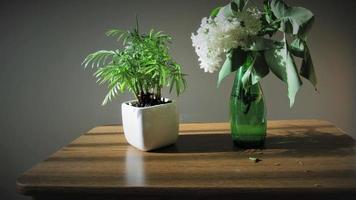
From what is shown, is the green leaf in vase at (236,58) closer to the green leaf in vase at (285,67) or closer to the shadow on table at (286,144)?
the green leaf in vase at (285,67)

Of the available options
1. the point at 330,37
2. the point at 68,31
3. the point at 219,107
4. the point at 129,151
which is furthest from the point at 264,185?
the point at 68,31

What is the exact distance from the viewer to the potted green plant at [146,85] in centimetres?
92

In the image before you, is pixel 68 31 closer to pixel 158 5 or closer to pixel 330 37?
pixel 158 5

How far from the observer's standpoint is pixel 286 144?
A: 976mm

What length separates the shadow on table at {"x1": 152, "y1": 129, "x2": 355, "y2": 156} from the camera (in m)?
0.91

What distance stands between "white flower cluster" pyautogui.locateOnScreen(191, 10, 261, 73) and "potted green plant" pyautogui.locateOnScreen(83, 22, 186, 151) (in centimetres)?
14

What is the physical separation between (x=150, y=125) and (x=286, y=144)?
15.2 inches

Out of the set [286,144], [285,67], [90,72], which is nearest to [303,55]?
[285,67]

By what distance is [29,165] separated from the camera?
1.50 metres

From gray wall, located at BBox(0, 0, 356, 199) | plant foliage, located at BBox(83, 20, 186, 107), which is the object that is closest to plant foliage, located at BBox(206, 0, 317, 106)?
plant foliage, located at BBox(83, 20, 186, 107)

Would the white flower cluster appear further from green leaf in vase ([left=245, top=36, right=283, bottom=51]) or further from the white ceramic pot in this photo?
the white ceramic pot

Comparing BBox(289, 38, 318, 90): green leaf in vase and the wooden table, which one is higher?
BBox(289, 38, 318, 90): green leaf in vase

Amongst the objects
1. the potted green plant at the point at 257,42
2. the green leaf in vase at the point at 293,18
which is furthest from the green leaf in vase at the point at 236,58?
the green leaf in vase at the point at 293,18

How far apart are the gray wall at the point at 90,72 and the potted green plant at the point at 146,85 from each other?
16.7 inches
